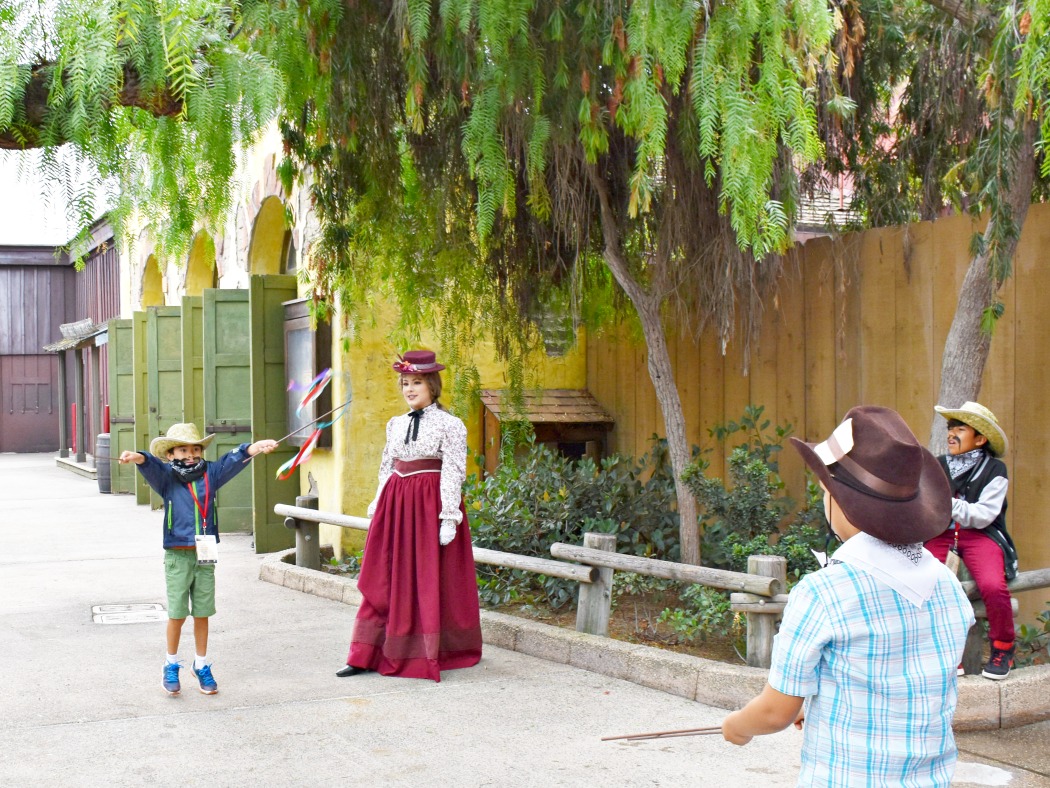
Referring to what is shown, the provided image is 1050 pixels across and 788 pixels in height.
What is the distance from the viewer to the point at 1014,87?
563cm

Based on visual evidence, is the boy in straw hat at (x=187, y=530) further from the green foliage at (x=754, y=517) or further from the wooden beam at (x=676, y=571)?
the green foliage at (x=754, y=517)

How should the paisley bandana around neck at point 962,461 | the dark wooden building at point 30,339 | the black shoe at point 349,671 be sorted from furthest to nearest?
the dark wooden building at point 30,339
the black shoe at point 349,671
the paisley bandana around neck at point 962,461

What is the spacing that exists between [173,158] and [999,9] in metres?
4.40

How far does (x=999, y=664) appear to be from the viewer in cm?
512

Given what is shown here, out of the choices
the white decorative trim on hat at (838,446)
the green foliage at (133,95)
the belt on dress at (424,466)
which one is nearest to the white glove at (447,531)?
the belt on dress at (424,466)

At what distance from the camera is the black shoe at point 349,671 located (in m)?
6.07

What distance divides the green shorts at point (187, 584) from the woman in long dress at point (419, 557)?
2.71ft

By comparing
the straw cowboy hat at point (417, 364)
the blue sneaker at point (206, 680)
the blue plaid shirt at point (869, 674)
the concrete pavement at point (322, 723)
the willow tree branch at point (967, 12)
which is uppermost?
the willow tree branch at point (967, 12)

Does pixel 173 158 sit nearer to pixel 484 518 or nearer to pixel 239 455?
pixel 239 455

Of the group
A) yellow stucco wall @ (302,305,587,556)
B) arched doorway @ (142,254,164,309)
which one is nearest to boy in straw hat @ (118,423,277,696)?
yellow stucco wall @ (302,305,587,556)

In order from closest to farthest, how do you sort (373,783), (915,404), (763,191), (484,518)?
(373,783)
(763,191)
(915,404)
(484,518)

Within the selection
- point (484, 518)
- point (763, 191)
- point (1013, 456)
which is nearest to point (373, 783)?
point (763, 191)

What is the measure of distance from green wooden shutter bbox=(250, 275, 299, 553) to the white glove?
15.7 feet

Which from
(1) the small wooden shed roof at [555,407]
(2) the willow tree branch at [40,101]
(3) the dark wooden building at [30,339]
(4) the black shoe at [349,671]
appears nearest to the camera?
(2) the willow tree branch at [40,101]
